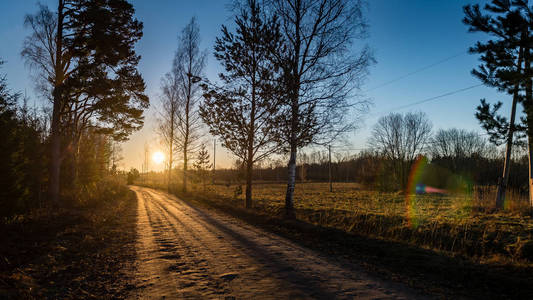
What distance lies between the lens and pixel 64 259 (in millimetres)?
5648

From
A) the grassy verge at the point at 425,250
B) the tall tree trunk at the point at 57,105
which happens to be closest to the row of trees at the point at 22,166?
the tall tree trunk at the point at 57,105

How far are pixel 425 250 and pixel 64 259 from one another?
8079 mm

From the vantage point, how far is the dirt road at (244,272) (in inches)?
152

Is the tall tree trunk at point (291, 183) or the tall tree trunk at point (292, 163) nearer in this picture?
the tall tree trunk at point (292, 163)

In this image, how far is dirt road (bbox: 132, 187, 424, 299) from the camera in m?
3.86

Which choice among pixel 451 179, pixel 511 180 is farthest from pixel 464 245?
pixel 451 179

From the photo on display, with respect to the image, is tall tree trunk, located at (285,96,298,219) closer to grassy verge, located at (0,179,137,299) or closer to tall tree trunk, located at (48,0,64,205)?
grassy verge, located at (0,179,137,299)

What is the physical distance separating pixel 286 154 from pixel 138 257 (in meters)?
7.75

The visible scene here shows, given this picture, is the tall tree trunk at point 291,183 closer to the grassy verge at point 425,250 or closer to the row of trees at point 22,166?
the grassy verge at point 425,250

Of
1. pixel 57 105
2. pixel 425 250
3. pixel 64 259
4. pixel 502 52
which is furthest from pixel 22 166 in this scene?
pixel 502 52

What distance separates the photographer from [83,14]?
12445mm

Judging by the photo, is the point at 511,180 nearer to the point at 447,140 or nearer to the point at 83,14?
the point at 83,14

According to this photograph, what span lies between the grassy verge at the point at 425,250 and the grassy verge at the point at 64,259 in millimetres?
4533

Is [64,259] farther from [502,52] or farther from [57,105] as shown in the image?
[502,52]
